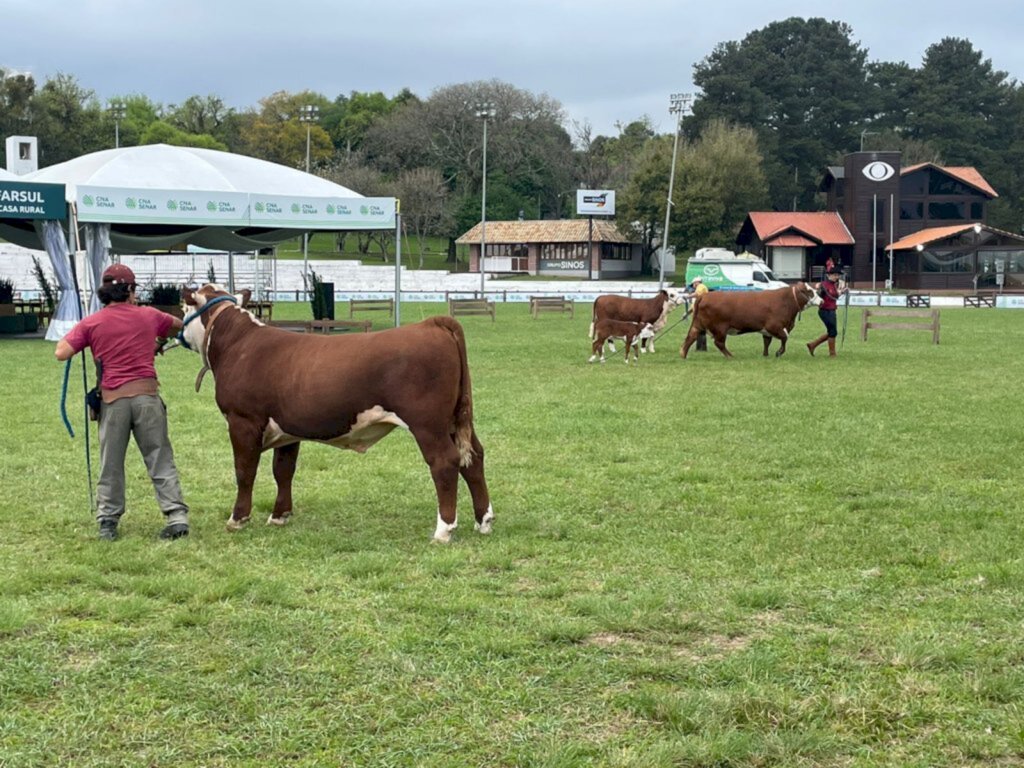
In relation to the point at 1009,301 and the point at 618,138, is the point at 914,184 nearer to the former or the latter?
the point at 1009,301

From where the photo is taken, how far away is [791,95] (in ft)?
291

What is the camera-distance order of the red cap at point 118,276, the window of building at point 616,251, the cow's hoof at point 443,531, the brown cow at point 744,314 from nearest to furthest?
1. the cow's hoof at point 443,531
2. the red cap at point 118,276
3. the brown cow at point 744,314
4. the window of building at point 616,251

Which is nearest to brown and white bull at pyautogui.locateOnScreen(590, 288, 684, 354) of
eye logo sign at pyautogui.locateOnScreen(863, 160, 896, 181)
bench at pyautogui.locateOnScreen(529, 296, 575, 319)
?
bench at pyautogui.locateOnScreen(529, 296, 575, 319)

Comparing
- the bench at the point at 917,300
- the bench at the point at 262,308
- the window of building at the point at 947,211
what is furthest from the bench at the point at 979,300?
the bench at the point at 262,308

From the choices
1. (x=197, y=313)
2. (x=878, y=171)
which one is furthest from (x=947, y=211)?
(x=197, y=313)

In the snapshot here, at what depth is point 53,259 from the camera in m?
23.8

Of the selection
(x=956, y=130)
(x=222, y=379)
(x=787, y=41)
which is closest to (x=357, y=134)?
(x=787, y=41)

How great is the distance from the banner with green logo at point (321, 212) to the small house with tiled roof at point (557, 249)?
47.9 meters

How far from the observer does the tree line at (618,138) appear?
3098 inches

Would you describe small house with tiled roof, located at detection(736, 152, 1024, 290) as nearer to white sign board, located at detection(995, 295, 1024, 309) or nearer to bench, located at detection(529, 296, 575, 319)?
white sign board, located at detection(995, 295, 1024, 309)

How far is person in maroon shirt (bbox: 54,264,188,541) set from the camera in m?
7.16

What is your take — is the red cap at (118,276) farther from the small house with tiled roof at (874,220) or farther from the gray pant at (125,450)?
the small house with tiled roof at (874,220)

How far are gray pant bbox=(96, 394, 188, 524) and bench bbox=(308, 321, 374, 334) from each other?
1731cm

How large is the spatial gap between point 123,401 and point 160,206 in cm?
1743
